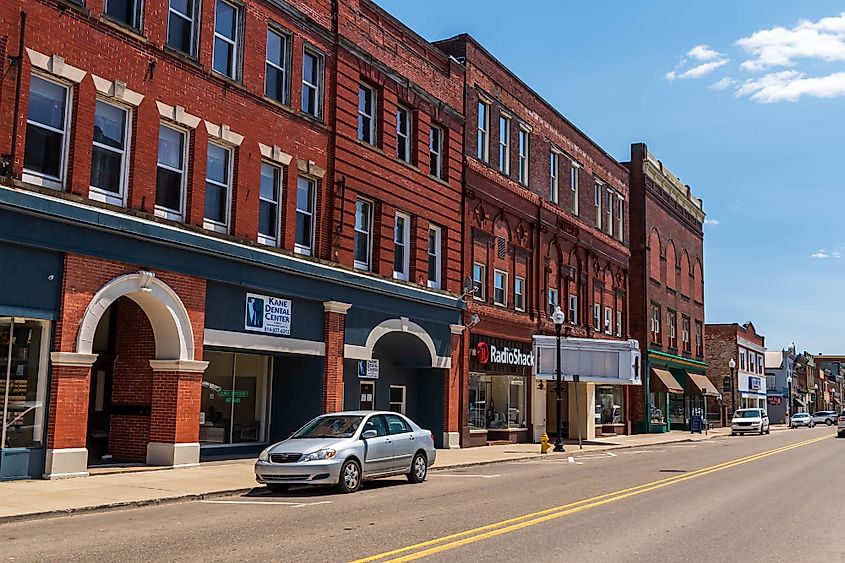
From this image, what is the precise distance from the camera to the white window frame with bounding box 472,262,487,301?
3188 cm

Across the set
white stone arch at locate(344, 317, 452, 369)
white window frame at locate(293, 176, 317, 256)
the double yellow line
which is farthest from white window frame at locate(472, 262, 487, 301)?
the double yellow line

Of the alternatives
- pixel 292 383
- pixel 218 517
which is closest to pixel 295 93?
pixel 292 383

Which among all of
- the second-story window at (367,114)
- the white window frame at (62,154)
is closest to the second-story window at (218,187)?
the white window frame at (62,154)

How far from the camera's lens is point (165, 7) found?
19.2 metres

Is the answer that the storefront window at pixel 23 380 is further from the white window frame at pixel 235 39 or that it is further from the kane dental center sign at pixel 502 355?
the kane dental center sign at pixel 502 355

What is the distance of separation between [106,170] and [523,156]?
21396 mm

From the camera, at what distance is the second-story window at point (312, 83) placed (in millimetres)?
24094

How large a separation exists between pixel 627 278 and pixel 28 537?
41.5m

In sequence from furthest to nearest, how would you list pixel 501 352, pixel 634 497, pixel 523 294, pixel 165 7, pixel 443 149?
pixel 523 294 → pixel 501 352 → pixel 443 149 → pixel 165 7 → pixel 634 497

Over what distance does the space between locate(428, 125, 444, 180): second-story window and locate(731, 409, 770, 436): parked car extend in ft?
117

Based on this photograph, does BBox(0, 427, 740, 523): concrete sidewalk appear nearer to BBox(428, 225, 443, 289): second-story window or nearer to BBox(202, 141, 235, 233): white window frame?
BBox(202, 141, 235, 233): white window frame

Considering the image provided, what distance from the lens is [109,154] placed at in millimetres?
18047

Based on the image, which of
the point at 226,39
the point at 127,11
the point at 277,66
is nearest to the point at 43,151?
the point at 127,11

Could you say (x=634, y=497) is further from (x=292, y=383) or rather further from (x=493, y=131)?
(x=493, y=131)
